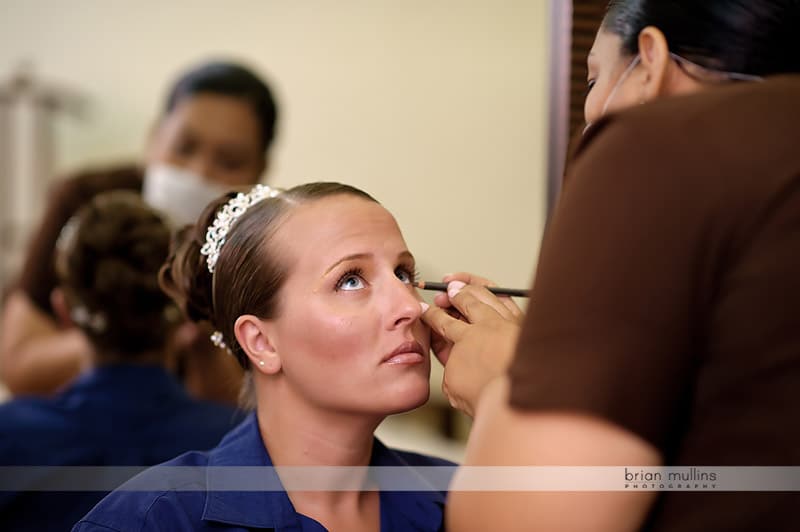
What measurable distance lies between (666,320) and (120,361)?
4.31 ft

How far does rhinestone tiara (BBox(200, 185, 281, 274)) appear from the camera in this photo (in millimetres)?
1160

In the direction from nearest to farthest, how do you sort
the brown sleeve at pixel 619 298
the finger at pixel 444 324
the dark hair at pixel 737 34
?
the brown sleeve at pixel 619 298 < the dark hair at pixel 737 34 < the finger at pixel 444 324

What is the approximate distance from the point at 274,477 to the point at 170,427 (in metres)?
0.62

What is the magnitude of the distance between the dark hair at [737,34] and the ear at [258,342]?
57cm

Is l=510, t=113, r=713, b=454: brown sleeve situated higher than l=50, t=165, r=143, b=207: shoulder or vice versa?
l=510, t=113, r=713, b=454: brown sleeve

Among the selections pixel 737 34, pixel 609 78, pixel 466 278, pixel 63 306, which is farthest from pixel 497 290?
pixel 63 306

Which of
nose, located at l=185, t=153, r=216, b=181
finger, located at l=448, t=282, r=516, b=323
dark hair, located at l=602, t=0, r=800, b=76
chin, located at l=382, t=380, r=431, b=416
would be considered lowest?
nose, located at l=185, t=153, r=216, b=181

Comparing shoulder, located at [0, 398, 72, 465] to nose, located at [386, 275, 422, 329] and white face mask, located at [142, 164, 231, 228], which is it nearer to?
white face mask, located at [142, 164, 231, 228]

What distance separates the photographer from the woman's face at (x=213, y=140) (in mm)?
2084

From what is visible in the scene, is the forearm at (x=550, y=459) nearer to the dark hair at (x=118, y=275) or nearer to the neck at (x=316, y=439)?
the neck at (x=316, y=439)

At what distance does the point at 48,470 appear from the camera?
1312 millimetres

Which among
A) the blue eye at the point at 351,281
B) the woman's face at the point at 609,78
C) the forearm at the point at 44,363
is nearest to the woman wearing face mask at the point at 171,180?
the forearm at the point at 44,363

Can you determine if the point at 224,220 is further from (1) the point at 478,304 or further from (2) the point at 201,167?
(2) the point at 201,167

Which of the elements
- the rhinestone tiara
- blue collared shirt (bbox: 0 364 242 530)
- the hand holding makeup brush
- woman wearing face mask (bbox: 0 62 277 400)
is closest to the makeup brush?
the hand holding makeup brush
